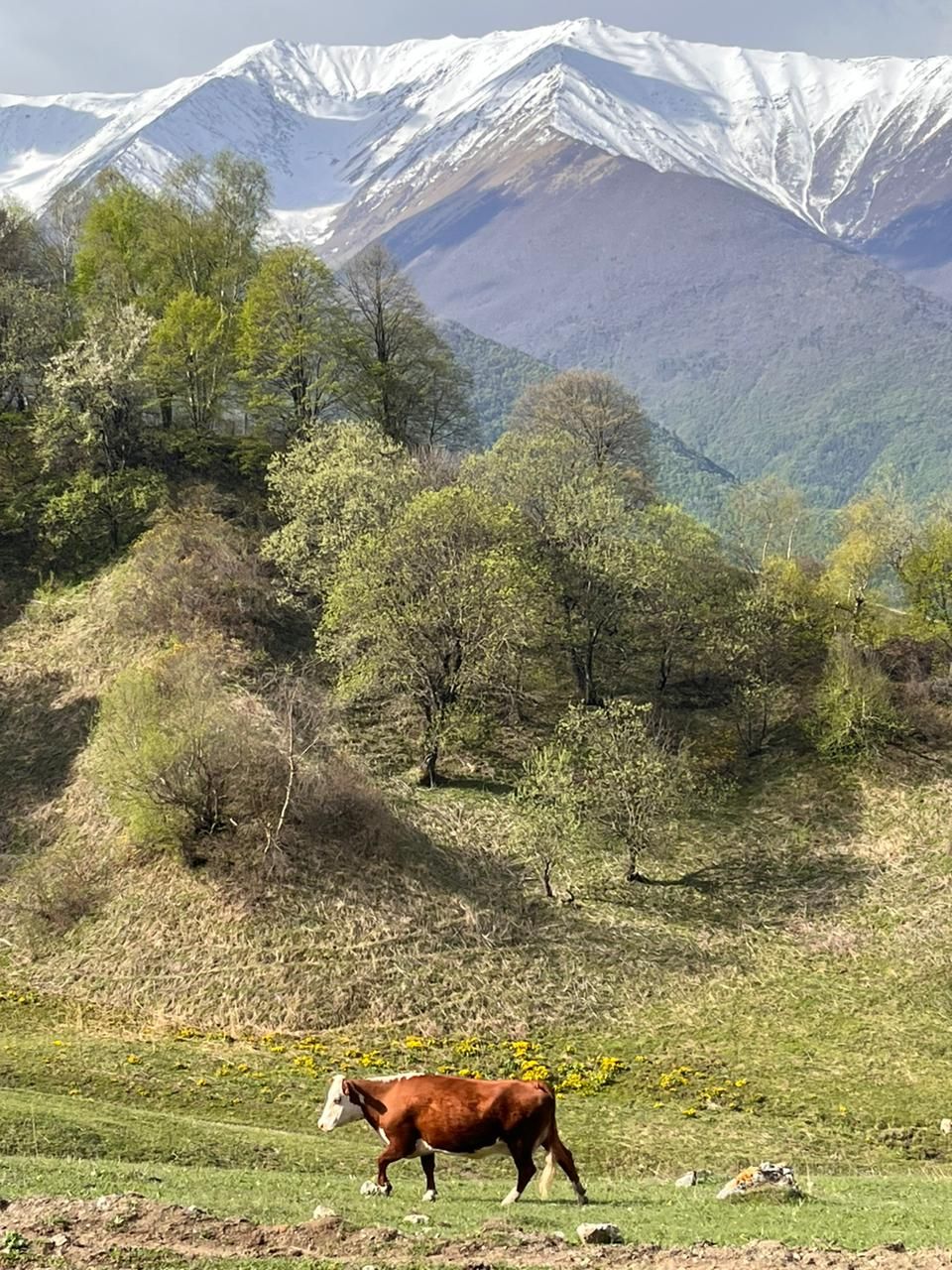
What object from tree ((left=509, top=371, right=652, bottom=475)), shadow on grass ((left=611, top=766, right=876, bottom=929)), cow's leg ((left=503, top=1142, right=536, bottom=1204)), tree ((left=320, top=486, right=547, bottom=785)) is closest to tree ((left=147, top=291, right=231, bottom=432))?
tree ((left=320, top=486, right=547, bottom=785))

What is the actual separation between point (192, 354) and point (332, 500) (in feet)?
69.3

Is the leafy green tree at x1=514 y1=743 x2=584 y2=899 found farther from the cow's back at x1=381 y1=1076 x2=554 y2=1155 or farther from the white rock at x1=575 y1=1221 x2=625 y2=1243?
the white rock at x1=575 y1=1221 x2=625 y2=1243

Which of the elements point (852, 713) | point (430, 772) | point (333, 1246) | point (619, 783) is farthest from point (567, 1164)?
point (852, 713)

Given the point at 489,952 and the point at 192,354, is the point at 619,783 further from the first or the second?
the point at 192,354

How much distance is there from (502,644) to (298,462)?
1934 cm

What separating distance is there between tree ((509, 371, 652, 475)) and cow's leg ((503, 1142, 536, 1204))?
212 ft

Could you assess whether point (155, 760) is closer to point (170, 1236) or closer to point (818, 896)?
point (170, 1236)

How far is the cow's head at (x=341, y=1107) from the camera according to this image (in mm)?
14891

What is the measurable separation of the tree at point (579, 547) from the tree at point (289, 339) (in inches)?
677

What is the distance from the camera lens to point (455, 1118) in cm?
1458

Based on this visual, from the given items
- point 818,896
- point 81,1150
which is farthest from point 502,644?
point 81,1150

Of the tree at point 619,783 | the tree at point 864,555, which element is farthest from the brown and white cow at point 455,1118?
the tree at point 864,555

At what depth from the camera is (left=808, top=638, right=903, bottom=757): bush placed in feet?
161

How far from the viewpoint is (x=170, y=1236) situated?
11.2 metres
